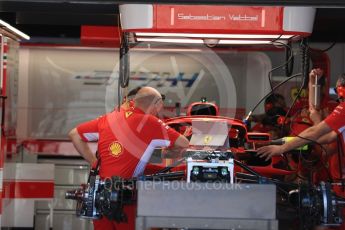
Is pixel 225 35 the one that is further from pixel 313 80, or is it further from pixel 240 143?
pixel 313 80

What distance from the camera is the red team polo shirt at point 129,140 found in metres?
6.43

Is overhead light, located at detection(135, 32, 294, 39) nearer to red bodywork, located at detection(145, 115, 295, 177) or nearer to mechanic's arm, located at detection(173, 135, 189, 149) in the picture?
mechanic's arm, located at detection(173, 135, 189, 149)

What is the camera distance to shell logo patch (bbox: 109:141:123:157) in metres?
6.53

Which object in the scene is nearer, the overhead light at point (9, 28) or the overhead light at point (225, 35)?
the overhead light at point (225, 35)

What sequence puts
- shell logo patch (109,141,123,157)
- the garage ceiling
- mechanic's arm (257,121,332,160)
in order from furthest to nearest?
the garage ceiling → shell logo patch (109,141,123,157) → mechanic's arm (257,121,332,160)

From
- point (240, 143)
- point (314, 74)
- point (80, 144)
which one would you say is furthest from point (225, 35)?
point (314, 74)

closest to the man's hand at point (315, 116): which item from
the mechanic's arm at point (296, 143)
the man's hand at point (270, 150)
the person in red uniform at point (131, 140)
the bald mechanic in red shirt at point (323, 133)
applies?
the bald mechanic in red shirt at point (323, 133)

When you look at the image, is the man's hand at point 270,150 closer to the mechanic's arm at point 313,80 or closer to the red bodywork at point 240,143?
Answer: the red bodywork at point 240,143

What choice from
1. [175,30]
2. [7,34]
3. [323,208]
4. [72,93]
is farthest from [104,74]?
[323,208]

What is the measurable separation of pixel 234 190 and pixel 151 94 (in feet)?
7.18

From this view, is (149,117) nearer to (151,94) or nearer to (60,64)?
(151,94)

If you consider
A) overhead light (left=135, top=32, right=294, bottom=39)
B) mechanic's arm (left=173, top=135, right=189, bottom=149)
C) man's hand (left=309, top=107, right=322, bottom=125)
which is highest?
overhead light (left=135, top=32, right=294, bottom=39)

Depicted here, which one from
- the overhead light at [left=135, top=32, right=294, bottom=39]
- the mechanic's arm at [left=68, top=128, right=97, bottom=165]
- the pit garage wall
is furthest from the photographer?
the pit garage wall

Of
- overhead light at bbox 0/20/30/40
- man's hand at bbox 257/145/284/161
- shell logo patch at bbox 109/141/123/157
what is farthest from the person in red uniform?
overhead light at bbox 0/20/30/40
